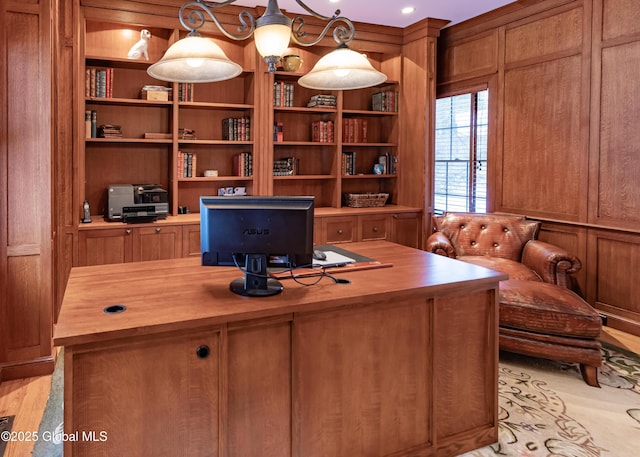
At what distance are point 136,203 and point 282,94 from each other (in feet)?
5.73

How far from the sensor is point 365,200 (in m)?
5.22

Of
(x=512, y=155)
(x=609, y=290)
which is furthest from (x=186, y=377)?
(x=512, y=155)

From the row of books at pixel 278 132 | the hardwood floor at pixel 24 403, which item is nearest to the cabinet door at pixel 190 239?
the row of books at pixel 278 132

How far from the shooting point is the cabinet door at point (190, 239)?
4201mm

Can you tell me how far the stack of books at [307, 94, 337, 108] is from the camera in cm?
494

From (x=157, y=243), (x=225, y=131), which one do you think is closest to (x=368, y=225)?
(x=225, y=131)

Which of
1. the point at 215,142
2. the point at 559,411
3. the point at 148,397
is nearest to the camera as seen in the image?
the point at 148,397

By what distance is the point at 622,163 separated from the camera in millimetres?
3760

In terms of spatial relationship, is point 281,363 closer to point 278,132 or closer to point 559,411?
point 559,411

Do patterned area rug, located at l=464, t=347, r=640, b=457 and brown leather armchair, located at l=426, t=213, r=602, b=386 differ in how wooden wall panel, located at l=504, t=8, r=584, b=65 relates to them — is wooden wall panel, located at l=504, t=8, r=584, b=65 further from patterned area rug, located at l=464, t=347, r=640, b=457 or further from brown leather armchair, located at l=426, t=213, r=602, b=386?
patterned area rug, located at l=464, t=347, r=640, b=457

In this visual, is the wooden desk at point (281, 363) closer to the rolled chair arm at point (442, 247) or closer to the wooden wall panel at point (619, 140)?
the rolled chair arm at point (442, 247)

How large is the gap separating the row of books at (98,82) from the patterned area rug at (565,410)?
3756 millimetres

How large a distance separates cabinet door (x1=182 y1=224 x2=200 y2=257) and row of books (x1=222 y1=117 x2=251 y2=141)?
985mm

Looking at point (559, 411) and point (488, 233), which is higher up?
point (488, 233)
